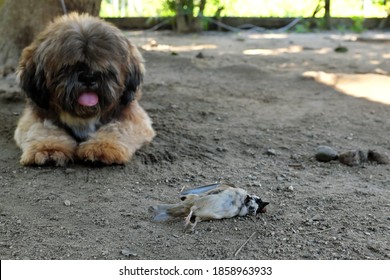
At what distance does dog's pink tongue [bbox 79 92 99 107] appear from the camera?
4.43 m

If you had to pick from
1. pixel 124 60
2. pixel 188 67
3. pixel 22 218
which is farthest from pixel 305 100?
pixel 22 218

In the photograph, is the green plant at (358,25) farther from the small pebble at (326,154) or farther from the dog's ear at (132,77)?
the dog's ear at (132,77)

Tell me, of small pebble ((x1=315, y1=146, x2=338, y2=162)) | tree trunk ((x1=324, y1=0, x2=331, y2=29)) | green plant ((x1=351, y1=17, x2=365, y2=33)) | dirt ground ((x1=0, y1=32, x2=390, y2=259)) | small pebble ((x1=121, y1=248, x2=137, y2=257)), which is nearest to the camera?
small pebble ((x1=121, y1=248, x2=137, y2=257))

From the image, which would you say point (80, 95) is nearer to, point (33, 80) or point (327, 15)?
point (33, 80)

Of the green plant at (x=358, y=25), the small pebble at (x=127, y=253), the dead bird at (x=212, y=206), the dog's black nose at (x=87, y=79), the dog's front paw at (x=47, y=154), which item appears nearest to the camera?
the small pebble at (x=127, y=253)

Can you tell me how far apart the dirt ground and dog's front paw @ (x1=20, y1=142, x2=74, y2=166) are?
6 cm

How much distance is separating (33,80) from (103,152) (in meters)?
0.84

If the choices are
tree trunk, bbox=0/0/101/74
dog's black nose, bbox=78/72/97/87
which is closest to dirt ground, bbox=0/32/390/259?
tree trunk, bbox=0/0/101/74

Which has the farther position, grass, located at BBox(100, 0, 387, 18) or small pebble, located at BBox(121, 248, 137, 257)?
grass, located at BBox(100, 0, 387, 18)

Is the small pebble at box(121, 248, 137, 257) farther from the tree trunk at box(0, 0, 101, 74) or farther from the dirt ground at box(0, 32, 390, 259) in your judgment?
the tree trunk at box(0, 0, 101, 74)

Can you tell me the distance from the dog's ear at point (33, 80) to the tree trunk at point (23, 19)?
193cm

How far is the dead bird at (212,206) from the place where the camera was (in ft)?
11.3

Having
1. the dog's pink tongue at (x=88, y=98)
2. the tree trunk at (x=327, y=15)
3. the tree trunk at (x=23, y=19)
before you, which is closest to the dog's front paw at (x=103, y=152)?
the dog's pink tongue at (x=88, y=98)

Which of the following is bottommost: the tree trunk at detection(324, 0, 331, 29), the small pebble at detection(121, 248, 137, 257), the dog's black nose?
the small pebble at detection(121, 248, 137, 257)
